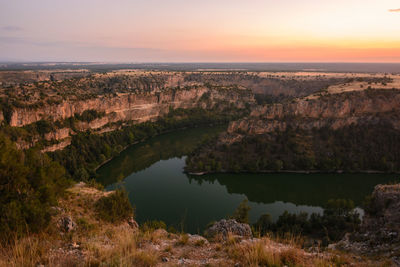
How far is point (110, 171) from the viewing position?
31.9m

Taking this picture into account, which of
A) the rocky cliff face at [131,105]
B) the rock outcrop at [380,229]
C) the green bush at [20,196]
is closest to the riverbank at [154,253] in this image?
the green bush at [20,196]

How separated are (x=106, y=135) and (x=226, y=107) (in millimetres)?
36033

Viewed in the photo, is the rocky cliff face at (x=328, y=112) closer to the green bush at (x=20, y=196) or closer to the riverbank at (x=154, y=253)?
the green bush at (x=20, y=196)

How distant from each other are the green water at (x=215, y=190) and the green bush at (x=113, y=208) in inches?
319

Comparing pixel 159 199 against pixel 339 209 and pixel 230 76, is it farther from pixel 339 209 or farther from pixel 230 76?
pixel 230 76

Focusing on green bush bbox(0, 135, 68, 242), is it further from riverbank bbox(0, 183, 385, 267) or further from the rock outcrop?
the rock outcrop

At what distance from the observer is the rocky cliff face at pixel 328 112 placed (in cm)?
3412

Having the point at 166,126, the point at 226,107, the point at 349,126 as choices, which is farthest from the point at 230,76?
the point at 349,126

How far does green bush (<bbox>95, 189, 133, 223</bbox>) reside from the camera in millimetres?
10594

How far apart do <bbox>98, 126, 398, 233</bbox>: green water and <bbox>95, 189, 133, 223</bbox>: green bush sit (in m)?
8.10

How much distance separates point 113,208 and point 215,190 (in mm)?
17172

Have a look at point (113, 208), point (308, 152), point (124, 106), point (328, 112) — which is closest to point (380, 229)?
point (113, 208)

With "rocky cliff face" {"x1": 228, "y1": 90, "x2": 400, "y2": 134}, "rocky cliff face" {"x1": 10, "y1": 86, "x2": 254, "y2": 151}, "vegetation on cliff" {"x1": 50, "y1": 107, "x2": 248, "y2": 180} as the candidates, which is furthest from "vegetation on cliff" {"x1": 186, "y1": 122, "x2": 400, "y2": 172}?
"rocky cliff face" {"x1": 10, "y1": 86, "x2": 254, "y2": 151}

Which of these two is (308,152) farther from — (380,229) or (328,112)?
(380,229)
